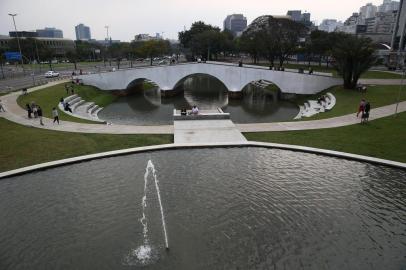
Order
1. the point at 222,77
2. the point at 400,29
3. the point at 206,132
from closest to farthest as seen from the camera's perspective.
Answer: the point at 206,132 < the point at 222,77 < the point at 400,29

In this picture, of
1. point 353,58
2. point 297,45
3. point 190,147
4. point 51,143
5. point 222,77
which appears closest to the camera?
point 190,147

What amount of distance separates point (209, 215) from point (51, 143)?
1385 cm

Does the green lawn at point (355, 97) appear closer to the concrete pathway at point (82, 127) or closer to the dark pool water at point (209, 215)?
the dark pool water at point (209, 215)

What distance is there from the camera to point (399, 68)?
6212 centimetres

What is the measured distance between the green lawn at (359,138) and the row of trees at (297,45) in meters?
16.6

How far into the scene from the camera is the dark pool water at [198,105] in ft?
126

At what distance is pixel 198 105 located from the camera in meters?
48.1

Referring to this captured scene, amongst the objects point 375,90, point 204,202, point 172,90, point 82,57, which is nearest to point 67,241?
point 204,202

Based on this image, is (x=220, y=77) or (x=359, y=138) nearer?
(x=359, y=138)

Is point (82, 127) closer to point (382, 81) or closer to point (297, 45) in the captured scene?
point (382, 81)

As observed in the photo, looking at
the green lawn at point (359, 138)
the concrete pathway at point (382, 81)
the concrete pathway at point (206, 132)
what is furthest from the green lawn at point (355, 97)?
the concrete pathway at point (206, 132)

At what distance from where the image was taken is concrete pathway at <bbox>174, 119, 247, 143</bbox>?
854 inches

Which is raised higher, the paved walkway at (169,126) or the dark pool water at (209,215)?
the paved walkway at (169,126)

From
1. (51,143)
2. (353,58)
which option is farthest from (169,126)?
(353,58)
